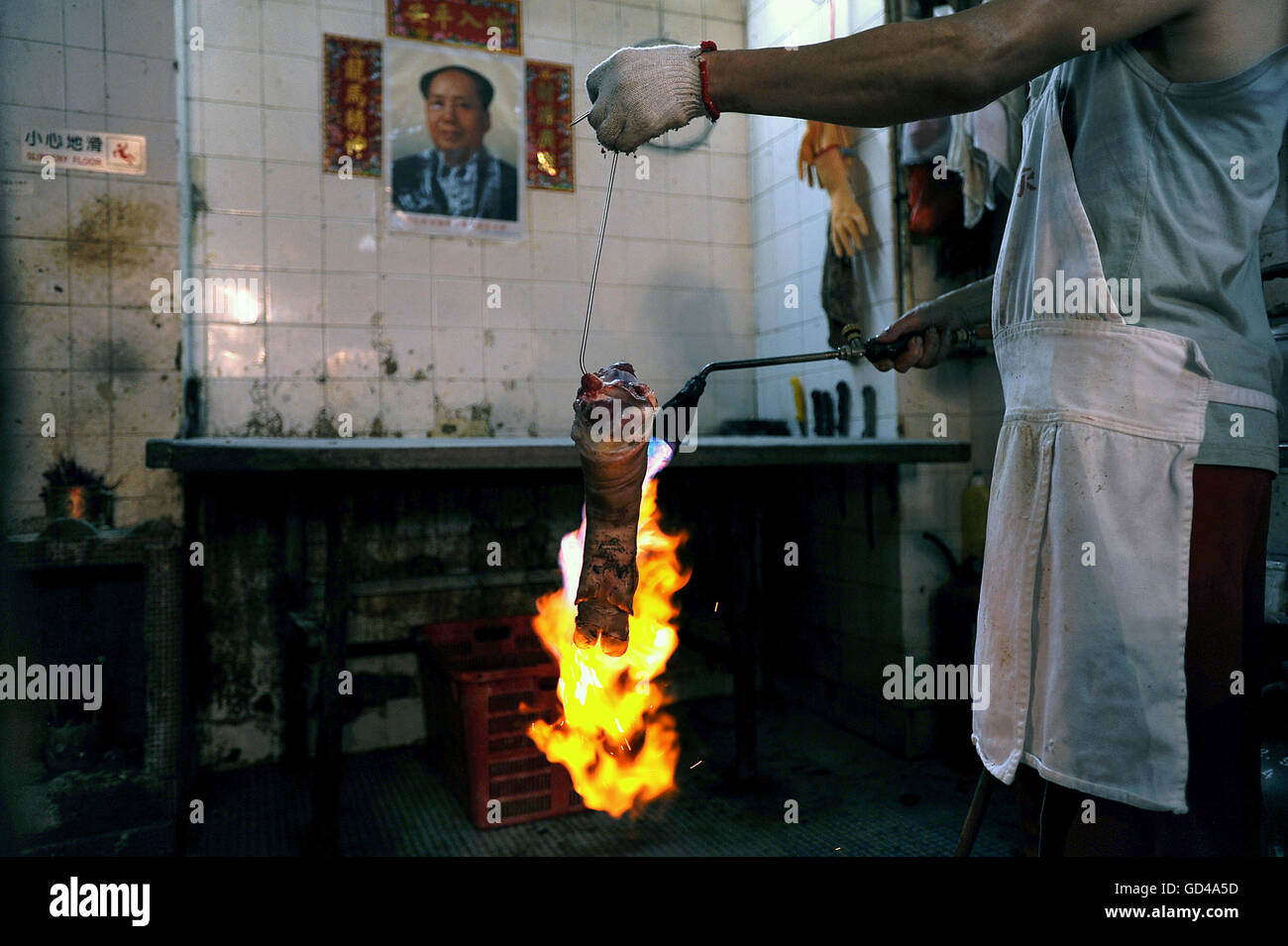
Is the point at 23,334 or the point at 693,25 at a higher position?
the point at 693,25

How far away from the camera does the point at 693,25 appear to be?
4.43 metres

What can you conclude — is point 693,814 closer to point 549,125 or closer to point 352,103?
point 549,125

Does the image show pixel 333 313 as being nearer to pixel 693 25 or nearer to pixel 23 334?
pixel 23 334

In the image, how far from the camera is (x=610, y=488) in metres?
1.38

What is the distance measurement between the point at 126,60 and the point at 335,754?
255 cm

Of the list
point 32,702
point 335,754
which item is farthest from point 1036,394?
point 32,702

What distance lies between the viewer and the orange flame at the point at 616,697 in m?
2.16

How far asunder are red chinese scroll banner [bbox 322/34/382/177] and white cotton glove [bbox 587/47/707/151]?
2959 millimetres

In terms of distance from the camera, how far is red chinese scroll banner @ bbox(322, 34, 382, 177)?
3.71 metres
